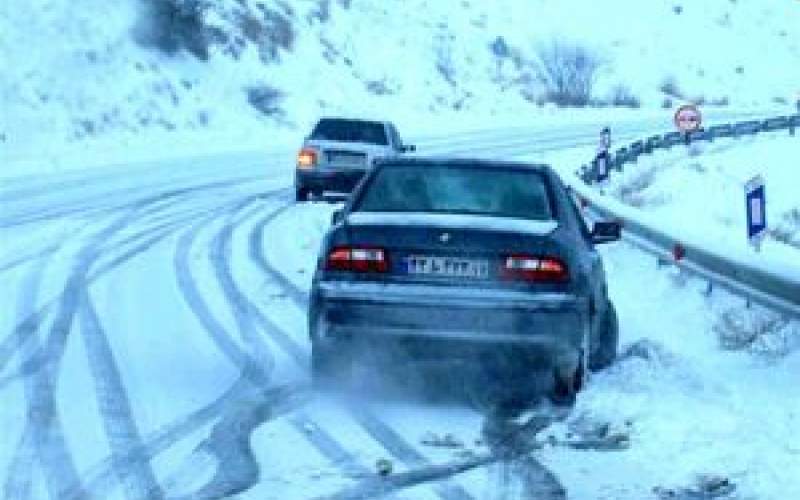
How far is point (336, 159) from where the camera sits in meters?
23.0

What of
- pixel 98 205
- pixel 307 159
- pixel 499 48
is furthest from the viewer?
pixel 499 48

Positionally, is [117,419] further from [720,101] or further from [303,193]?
[720,101]

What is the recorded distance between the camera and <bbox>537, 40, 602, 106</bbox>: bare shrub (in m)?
64.0

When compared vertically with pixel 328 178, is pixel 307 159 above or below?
above

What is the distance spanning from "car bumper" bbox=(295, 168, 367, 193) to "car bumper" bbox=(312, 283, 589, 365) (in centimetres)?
1448

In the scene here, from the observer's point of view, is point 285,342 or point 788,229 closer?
point 285,342

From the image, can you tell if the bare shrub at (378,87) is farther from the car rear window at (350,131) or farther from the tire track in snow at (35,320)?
the tire track in snow at (35,320)

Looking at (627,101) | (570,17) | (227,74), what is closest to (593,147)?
(227,74)

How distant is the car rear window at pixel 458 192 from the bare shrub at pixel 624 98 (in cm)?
5860

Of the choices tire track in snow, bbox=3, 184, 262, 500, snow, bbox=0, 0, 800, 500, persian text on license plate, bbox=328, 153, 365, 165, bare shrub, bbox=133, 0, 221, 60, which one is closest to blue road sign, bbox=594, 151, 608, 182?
snow, bbox=0, 0, 800, 500

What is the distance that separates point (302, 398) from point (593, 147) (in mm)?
35129

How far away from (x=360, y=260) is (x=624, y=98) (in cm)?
6075

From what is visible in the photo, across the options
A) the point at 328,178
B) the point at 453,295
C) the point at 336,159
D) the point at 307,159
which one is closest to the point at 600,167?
the point at 336,159

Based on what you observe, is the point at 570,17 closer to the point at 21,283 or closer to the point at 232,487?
the point at 21,283
